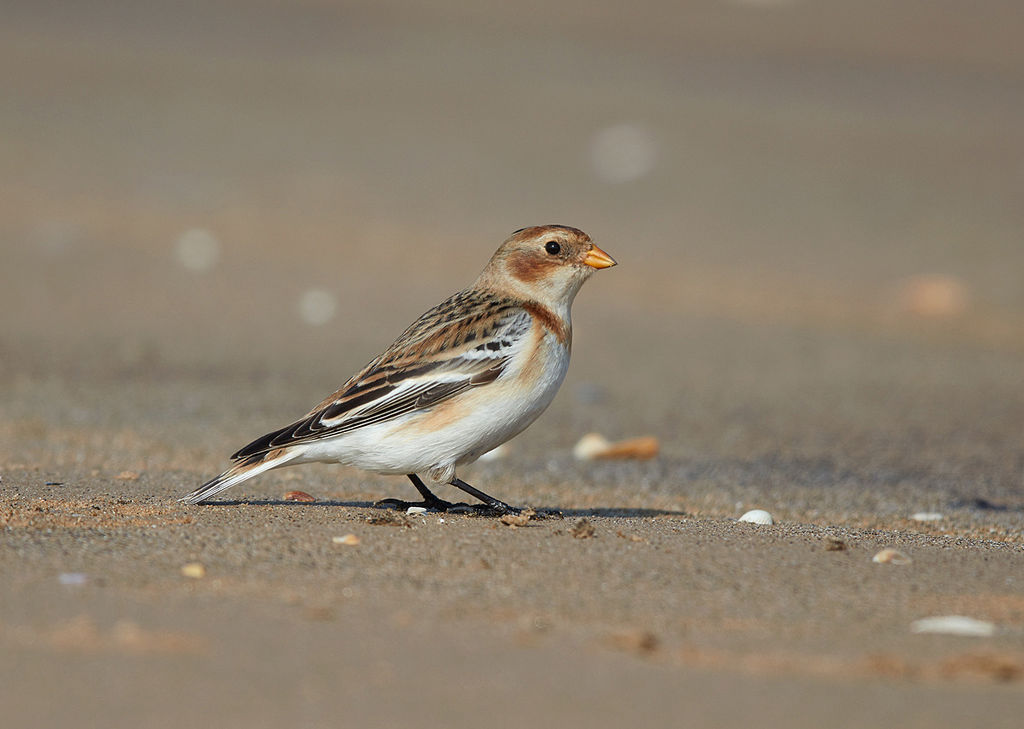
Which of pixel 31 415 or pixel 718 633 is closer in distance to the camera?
pixel 718 633

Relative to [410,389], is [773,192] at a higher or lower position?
higher

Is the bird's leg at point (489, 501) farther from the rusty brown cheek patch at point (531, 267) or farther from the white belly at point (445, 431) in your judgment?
the rusty brown cheek patch at point (531, 267)

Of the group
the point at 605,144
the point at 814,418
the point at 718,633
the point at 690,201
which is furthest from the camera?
the point at 605,144

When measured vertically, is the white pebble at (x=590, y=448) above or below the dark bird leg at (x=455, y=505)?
above

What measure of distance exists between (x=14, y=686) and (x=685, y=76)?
46.9 ft

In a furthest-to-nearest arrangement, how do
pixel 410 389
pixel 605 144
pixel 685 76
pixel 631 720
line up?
pixel 685 76 < pixel 605 144 < pixel 410 389 < pixel 631 720

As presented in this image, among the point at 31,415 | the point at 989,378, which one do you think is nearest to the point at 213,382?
the point at 31,415

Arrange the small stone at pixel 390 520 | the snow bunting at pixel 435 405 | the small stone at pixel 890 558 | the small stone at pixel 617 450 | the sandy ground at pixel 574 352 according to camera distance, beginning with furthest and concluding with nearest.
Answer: the small stone at pixel 617 450
the snow bunting at pixel 435 405
the small stone at pixel 390 520
the small stone at pixel 890 558
the sandy ground at pixel 574 352

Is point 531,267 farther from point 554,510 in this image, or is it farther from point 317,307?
point 317,307

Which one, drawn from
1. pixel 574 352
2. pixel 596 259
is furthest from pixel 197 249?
pixel 596 259

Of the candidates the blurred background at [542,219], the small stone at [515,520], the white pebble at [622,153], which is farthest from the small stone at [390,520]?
the white pebble at [622,153]

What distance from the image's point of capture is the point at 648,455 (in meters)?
7.32

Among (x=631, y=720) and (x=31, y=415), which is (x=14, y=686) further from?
(x=31, y=415)

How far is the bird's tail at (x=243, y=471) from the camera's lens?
16.7ft
